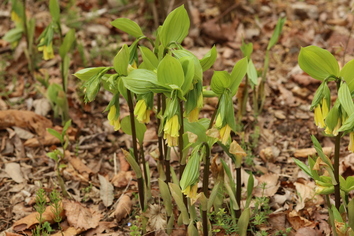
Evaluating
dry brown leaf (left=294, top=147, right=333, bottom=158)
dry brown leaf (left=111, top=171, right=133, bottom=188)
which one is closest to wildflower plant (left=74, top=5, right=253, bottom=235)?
dry brown leaf (left=111, top=171, right=133, bottom=188)

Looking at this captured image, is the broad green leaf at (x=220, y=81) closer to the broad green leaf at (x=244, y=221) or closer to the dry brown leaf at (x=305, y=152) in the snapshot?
the broad green leaf at (x=244, y=221)

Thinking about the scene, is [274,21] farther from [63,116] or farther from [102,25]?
[63,116]

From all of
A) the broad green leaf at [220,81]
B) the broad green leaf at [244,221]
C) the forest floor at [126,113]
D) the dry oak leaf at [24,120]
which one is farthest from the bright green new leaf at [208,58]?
the dry oak leaf at [24,120]

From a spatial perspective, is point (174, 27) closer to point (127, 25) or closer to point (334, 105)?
point (127, 25)

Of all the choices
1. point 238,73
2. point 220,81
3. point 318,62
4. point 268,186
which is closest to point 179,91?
point 220,81

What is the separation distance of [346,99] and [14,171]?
246cm

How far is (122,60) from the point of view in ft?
7.06

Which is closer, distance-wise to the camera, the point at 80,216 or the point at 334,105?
the point at 334,105

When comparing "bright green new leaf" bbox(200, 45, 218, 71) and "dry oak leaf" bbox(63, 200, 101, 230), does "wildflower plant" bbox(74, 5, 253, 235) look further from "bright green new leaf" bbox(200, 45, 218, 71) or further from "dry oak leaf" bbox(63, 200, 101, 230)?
"dry oak leaf" bbox(63, 200, 101, 230)

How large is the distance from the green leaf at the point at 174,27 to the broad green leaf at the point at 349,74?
807 millimetres

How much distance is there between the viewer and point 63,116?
12.3 feet

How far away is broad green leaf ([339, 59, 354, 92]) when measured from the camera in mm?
2082

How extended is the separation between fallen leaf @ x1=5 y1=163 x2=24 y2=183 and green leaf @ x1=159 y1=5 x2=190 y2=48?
5.64ft

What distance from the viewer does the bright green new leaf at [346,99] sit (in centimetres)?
199
